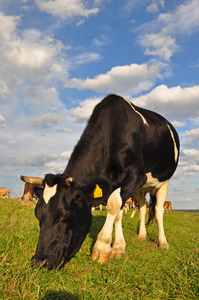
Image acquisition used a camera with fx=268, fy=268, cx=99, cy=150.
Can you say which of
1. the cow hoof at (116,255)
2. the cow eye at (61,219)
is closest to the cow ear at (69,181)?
the cow eye at (61,219)

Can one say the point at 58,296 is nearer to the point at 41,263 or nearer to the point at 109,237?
the point at 41,263

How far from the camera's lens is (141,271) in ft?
13.9

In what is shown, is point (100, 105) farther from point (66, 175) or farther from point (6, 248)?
point (6, 248)

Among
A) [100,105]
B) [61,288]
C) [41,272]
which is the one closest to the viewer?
[61,288]

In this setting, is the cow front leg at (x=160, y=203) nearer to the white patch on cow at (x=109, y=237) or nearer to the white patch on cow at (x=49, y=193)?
the white patch on cow at (x=109, y=237)

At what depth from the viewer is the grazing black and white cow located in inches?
160

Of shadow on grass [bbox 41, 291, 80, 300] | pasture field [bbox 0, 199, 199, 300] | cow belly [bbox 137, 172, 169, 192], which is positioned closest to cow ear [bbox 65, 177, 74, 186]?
pasture field [bbox 0, 199, 199, 300]

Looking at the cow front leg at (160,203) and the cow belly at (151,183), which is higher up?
the cow belly at (151,183)

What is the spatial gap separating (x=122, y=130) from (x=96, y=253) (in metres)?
2.46

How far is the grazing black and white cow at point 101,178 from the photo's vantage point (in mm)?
4066

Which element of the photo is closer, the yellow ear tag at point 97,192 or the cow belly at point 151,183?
the yellow ear tag at point 97,192

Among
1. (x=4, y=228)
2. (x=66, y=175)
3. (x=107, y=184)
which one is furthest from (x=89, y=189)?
(x=4, y=228)

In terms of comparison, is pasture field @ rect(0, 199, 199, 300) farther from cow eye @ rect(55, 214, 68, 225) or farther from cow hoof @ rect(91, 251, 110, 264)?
cow eye @ rect(55, 214, 68, 225)

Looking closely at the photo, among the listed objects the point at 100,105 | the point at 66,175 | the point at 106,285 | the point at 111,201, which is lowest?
the point at 106,285
